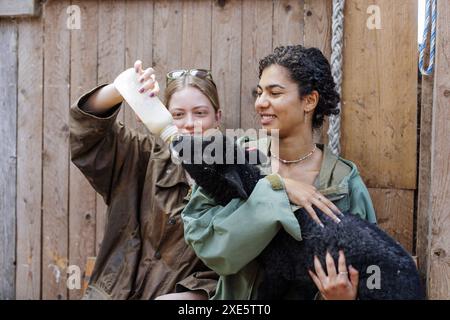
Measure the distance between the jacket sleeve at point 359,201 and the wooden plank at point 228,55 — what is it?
918 millimetres

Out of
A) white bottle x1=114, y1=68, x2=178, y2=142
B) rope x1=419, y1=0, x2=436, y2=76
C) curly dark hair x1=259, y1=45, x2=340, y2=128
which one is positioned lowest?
white bottle x1=114, y1=68, x2=178, y2=142

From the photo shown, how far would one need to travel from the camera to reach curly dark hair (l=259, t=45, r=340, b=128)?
2613 millimetres

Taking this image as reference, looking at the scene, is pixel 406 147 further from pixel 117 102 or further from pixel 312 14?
pixel 117 102

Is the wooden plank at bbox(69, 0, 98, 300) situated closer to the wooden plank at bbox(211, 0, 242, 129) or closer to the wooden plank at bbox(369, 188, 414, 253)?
the wooden plank at bbox(211, 0, 242, 129)

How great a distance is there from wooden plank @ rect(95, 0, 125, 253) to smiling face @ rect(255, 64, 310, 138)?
110cm

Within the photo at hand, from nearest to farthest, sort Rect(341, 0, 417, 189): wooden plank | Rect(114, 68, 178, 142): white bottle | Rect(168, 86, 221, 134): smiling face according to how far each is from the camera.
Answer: Rect(114, 68, 178, 142): white bottle → Rect(168, 86, 221, 134): smiling face → Rect(341, 0, 417, 189): wooden plank

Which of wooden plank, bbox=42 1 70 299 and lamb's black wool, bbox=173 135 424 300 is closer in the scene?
lamb's black wool, bbox=173 135 424 300

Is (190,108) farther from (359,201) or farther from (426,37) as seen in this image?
(426,37)

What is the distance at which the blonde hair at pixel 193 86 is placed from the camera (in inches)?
114

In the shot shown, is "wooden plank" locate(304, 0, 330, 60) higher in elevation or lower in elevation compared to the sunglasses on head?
higher

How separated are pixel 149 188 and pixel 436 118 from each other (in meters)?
1.44

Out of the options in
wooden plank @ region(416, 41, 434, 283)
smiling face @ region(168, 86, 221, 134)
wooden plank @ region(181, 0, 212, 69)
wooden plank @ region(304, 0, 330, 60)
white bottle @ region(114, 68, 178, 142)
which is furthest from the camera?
wooden plank @ region(181, 0, 212, 69)

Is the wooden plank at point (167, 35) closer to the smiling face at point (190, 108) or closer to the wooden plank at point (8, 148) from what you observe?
the smiling face at point (190, 108)

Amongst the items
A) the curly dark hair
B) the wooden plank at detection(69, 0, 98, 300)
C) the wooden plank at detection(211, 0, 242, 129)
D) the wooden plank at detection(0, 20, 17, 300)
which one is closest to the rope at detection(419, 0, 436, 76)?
the curly dark hair
